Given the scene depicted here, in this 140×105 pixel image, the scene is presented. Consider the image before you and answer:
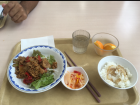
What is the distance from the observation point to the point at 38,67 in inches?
43.6

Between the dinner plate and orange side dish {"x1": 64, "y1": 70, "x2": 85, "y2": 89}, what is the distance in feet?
0.26

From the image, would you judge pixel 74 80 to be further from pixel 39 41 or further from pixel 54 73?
pixel 39 41

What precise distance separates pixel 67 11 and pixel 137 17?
122 centimetres

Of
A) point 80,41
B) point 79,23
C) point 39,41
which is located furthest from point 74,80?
point 79,23

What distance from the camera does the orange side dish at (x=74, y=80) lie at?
3.39 ft

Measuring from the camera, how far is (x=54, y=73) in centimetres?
115

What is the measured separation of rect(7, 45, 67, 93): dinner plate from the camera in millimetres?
935

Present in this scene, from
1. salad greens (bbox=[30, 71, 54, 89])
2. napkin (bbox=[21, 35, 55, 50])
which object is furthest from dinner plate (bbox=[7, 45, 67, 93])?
napkin (bbox=[21, 35, 55, 50])

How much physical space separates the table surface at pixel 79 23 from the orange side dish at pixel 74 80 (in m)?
0.65

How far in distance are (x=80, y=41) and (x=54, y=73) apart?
471 millimetres

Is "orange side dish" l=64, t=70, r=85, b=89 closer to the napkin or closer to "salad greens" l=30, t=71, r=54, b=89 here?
"salad greens" l=30, t=71, r=54, b=89

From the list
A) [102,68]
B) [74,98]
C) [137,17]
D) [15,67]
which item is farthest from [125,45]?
[15,67]

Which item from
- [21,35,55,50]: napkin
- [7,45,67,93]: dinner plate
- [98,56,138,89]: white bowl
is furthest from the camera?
[21,35,55,50]: napkin

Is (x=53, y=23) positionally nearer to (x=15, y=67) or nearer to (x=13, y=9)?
(x=13, y=9)
